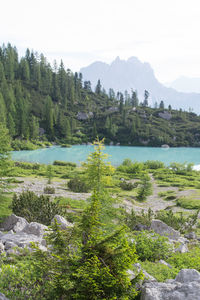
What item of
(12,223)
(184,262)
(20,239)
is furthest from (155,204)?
(20,239)

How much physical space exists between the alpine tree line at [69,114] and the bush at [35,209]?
83092 mm

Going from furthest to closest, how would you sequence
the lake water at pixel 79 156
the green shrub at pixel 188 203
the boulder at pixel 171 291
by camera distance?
the lake water at pixel 79 156 < the green shrub at pixel 188 203 < the boulder at pixel 171 291

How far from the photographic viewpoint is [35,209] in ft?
43.4

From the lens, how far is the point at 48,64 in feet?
514

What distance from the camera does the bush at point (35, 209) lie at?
12758 mm

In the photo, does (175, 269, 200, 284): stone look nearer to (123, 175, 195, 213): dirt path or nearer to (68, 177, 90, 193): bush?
(123, 175, 195, 213): dirt path

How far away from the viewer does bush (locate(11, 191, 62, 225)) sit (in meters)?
12.8

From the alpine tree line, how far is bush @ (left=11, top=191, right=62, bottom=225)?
83.1 metres

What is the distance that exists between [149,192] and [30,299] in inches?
951

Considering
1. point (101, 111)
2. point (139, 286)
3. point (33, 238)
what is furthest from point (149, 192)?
point (101, 111)

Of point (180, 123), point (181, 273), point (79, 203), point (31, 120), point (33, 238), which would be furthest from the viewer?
point (180, 123)

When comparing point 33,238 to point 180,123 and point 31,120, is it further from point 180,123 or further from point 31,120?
point 180,123

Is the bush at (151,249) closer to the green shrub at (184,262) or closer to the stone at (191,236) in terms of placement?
the green shrub at (184,262)

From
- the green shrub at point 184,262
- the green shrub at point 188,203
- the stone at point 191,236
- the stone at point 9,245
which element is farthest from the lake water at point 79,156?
the stone at point 9,245
